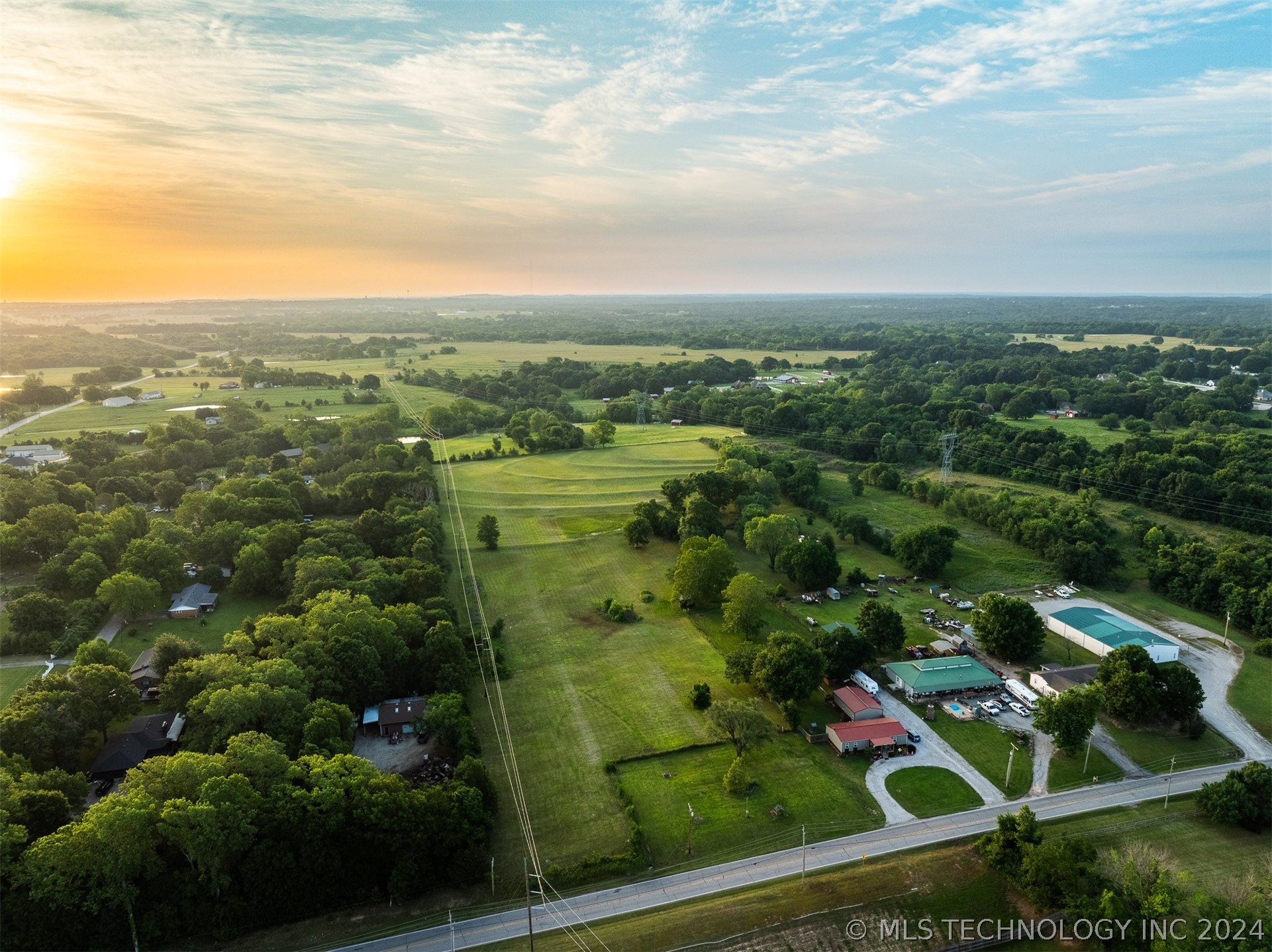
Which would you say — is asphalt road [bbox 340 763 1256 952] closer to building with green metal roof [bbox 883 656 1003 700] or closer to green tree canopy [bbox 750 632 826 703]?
building with green metal roof [bbox 883 656 1003 700]

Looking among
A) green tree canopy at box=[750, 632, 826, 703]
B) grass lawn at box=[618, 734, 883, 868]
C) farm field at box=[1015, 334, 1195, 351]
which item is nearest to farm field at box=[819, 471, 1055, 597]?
green tree canopy at box=[750, 632, 826, 703]

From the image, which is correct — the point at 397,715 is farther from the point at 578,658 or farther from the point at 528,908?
the point at 528,908

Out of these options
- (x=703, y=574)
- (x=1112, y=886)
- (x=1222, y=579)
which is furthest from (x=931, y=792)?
(x=1222, y=579)

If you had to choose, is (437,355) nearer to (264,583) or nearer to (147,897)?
(264,583)

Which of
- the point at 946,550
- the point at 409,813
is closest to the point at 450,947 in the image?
the point at 409,813

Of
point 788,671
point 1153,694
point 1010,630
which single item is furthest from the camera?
point 1010,630

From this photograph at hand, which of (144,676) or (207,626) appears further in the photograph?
(207,626)

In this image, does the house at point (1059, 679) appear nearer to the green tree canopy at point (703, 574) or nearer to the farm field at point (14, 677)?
the green tree canopy at point (703, 574)
